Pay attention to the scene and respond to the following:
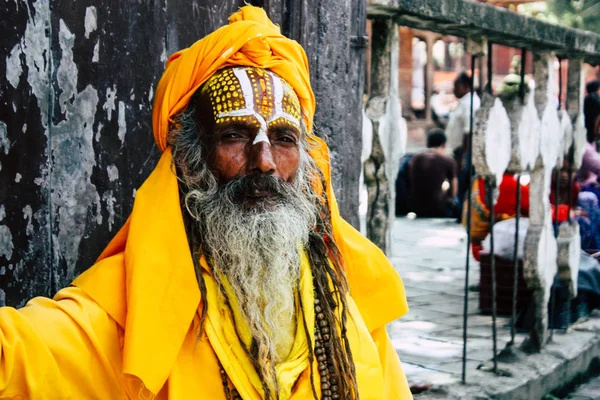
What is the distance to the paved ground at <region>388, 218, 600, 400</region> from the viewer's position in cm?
403

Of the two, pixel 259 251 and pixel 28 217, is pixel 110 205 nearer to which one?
pixel 28 217

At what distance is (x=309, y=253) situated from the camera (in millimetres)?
2252

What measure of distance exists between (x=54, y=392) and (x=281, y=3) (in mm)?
1682

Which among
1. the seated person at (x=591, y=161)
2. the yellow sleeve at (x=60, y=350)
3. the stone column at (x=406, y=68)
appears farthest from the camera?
the stone column at (x=406, y=68)

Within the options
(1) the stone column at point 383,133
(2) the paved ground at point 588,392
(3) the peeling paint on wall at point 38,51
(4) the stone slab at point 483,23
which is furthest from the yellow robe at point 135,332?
(2) the paved ground at point 588,392

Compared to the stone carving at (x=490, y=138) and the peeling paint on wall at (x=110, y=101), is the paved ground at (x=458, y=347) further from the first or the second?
the peeling paint on wall at (x=110, y=101)

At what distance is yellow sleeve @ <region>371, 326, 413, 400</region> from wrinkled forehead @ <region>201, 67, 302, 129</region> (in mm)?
648

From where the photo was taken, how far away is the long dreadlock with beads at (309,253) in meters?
2.08

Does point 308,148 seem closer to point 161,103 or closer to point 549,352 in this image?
point 161,103

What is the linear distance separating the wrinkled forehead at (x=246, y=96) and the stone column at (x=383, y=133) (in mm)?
1240

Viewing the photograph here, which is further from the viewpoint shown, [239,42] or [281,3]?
[281,3]

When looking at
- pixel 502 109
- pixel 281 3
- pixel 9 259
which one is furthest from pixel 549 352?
pixel 9 259

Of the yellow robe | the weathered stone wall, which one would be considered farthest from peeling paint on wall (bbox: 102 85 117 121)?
the yellow robe

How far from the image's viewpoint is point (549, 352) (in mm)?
4613
